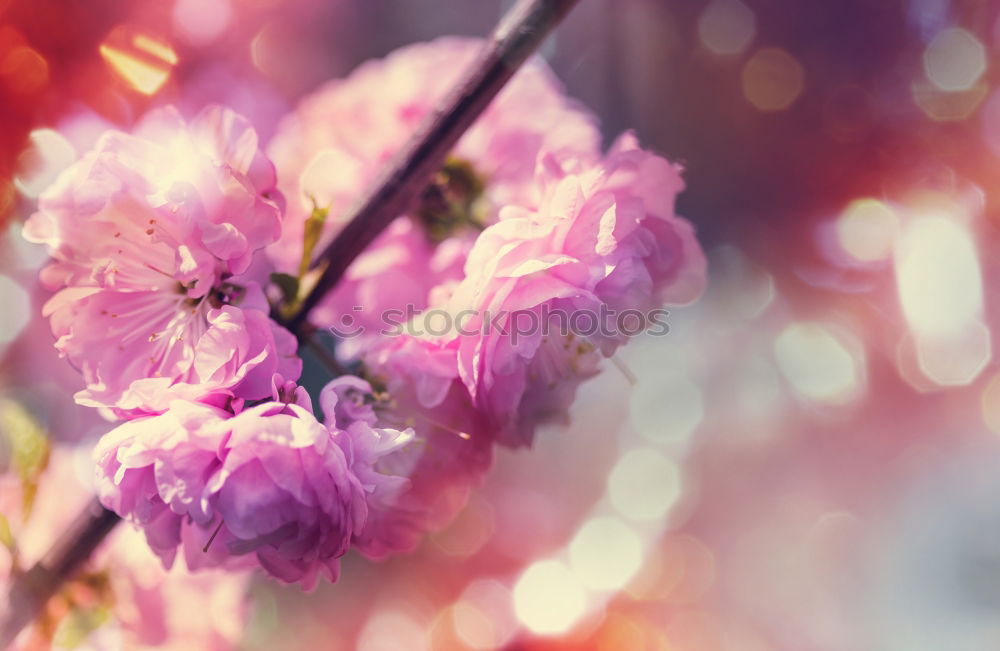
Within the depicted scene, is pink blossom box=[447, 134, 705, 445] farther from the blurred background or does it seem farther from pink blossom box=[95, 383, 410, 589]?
the blurred background

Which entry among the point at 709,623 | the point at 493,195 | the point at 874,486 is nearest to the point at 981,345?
the point at 874,486

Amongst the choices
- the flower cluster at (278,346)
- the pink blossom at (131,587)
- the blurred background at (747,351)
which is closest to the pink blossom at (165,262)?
the flower cluster at (278,346)

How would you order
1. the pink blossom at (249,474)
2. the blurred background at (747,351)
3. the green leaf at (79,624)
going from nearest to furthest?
the pink blossom at (249,474) < the green leaf at (79,624) < the blurred background at (747,351)

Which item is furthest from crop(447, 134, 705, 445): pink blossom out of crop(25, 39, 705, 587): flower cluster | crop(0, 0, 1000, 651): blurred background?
crop(0, 0, 1000, 651): blurred background

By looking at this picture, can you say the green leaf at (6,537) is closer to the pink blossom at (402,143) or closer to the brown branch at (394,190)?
the brown branch at (394,190)

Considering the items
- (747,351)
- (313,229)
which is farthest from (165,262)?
(747,351)

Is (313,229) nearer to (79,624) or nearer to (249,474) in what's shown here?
(249,474)
